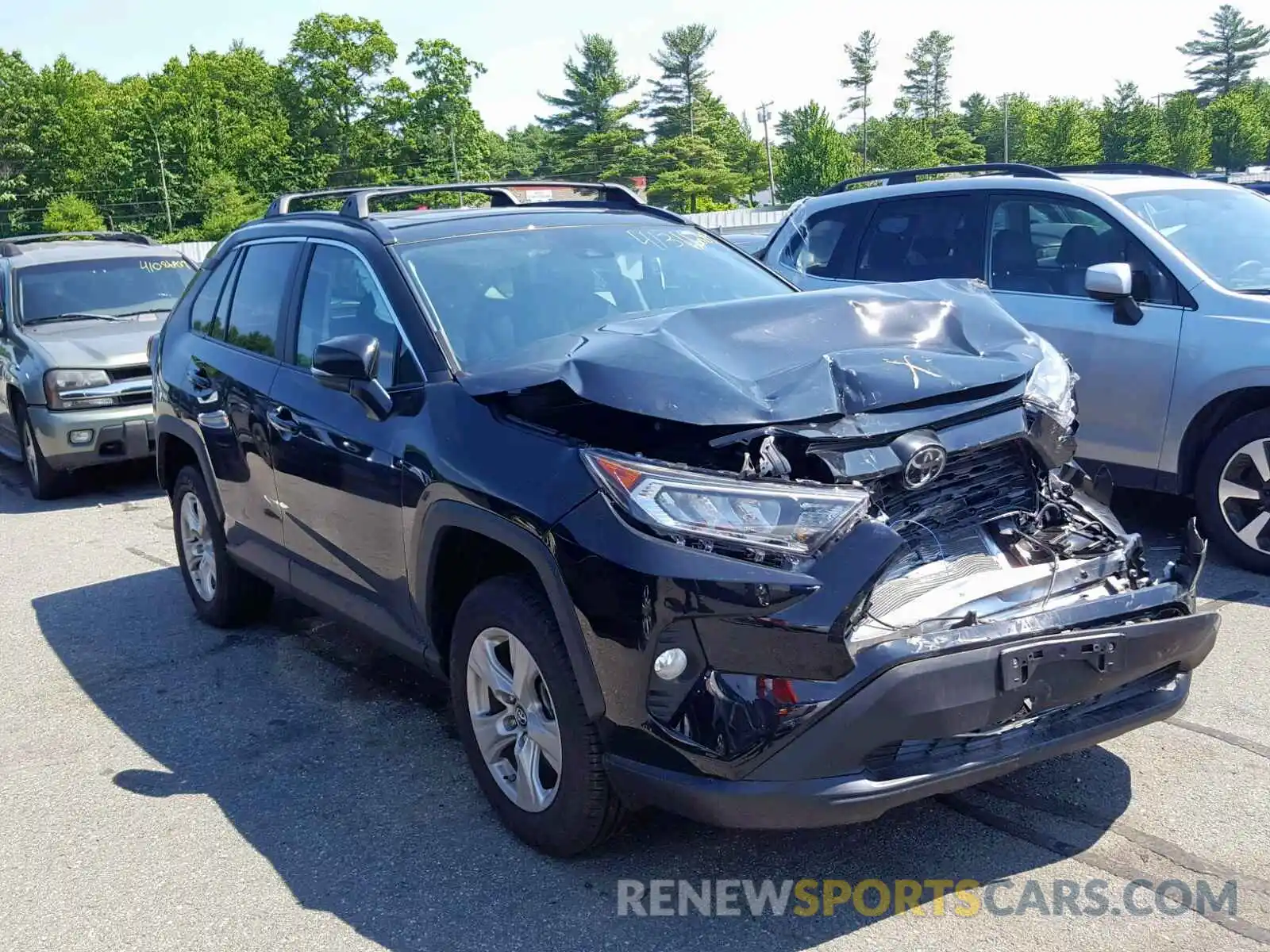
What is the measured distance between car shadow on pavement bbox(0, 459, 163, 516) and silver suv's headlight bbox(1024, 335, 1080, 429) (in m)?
7.39

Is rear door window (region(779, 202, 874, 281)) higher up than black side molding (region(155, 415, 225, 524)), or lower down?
higher up

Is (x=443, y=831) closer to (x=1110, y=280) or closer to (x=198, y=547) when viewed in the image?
(x=198, y=547)

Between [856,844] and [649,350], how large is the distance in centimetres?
150

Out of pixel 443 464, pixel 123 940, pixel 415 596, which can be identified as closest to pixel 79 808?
pixel 123 940

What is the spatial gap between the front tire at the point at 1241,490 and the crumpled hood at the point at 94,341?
24.6ft

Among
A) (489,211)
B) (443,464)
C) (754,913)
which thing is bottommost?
(754,913)

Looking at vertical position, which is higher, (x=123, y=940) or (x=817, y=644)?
(x=817, y=644)

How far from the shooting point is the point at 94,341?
31.1 ft

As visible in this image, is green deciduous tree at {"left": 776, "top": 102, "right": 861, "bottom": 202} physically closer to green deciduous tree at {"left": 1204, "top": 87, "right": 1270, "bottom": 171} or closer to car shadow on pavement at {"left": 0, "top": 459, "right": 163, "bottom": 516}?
green deciduous tree at {"left": 1204, "top": 87, "right": 1270, "bottom": 171}

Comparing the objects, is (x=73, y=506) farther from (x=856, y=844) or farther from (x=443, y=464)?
(x=856, y=844)

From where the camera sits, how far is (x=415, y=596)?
3.80 meters

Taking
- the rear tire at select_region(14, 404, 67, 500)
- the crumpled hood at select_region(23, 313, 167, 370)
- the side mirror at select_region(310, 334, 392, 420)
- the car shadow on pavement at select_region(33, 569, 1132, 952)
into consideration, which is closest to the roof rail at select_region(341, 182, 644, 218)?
the side mirror at select_region(310, 334, 392, 420)

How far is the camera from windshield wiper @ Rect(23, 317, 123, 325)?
9.95 m

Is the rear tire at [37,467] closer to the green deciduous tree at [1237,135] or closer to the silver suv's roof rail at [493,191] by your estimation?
the silver suv's roof rail at [493,191]
